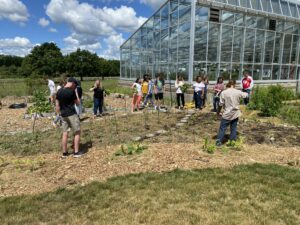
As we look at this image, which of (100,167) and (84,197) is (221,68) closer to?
(100,167)

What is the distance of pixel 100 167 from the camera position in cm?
531

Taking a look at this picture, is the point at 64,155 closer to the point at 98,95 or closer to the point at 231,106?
the point at 231,106

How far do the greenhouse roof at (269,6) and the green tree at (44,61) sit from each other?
3801cm

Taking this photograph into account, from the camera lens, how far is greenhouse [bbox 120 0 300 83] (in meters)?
15.4

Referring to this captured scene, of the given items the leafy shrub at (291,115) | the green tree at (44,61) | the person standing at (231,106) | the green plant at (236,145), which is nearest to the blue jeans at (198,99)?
the leafy shrub at (291,115)

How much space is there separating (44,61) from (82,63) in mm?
8717

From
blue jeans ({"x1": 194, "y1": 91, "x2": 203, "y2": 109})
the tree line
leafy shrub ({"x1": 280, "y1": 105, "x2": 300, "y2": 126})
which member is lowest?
leafy shrub ({"x1": 280, "y1": 105, "x2": 300, "y2": 126})

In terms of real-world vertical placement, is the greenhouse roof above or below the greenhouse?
above

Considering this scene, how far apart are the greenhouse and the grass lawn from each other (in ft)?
36.8

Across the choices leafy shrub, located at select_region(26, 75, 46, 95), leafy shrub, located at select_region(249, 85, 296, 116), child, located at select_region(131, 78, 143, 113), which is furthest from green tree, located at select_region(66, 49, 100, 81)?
leafy shrub, located at select_region(249, 85, 296, 116)

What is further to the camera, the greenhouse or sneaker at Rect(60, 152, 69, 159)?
the greenhouse

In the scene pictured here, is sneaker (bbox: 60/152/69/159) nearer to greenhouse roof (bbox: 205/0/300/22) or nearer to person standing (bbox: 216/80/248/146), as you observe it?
person standing (bbox: 216/80/248/146)

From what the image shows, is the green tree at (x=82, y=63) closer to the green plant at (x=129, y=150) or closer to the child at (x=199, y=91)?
the child at (x=199, y=91)

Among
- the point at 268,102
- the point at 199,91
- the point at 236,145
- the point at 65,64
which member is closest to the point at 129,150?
the point at 236,145
